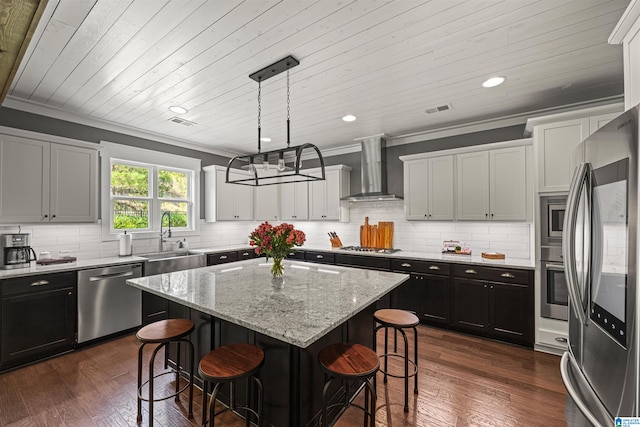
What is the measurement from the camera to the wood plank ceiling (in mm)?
1808

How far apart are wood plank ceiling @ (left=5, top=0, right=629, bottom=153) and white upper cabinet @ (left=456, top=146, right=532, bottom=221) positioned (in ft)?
1.81

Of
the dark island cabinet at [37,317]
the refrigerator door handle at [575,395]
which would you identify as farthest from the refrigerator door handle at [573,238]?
the dark island cabinet at [37,317]

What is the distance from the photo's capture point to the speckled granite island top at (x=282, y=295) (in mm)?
1467

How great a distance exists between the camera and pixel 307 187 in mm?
5441

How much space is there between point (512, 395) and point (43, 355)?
14.9ft

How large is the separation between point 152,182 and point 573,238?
201 inches

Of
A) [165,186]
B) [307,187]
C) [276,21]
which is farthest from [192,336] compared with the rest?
[307,187]

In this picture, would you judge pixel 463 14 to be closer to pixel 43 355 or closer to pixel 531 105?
pixel 531 105

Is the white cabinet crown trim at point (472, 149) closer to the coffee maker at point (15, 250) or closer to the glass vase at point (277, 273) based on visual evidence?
the glass vase at point (277, 273)

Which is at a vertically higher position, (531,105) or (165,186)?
(531,105)

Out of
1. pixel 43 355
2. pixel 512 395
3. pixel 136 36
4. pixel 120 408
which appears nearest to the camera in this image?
pixel 136 36

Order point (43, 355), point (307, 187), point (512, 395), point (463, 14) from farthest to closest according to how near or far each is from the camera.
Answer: point (307, 187) → point (43, 355) → point (512, 395) → point (463, 14)

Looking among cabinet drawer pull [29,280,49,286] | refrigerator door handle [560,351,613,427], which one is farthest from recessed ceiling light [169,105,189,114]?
refrigerator door handle [560,351,613,427]

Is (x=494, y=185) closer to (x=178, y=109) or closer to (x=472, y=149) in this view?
(x=472, y=149)
